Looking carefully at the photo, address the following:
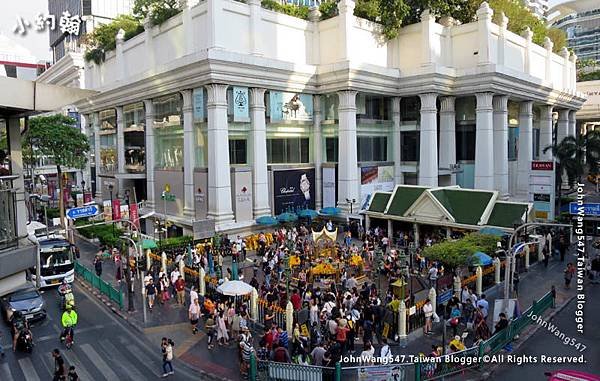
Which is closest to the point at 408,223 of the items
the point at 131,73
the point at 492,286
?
the point at 492,286

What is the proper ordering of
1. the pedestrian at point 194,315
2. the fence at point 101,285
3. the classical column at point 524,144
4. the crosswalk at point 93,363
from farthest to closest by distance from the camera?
the classical column at point 524,144
the fence at point 101,285
the pedestrian at point 194,315
the crosswalk at point 93,363

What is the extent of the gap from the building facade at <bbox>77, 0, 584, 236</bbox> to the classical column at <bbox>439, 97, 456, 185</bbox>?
0.10m

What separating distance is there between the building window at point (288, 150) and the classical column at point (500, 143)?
19299mm

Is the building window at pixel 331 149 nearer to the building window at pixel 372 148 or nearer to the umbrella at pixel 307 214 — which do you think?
the building window at pixel 372 148

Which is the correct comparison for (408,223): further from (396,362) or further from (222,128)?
(396,362)

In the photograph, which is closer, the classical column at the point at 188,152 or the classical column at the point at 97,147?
the classical column at the point at 188,152

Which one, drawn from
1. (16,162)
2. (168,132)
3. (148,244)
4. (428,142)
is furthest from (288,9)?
(16,162)

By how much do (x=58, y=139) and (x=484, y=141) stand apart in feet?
134

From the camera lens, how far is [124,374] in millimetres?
16719

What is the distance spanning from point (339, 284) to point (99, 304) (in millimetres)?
12494

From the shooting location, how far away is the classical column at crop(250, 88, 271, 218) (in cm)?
3784

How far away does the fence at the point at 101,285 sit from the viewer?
2385cm

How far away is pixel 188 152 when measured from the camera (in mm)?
38406

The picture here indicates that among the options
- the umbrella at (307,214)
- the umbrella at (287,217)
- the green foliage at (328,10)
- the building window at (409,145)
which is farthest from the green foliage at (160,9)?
the building window at (409,145)
